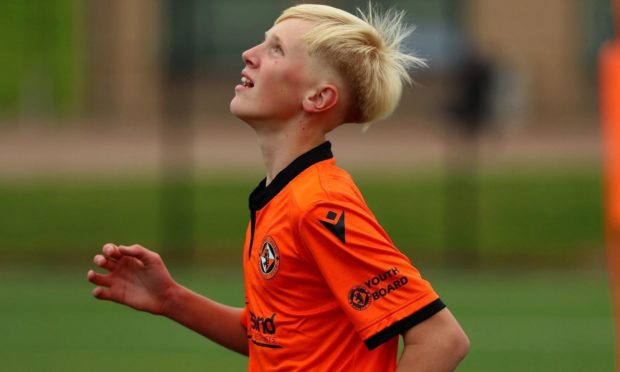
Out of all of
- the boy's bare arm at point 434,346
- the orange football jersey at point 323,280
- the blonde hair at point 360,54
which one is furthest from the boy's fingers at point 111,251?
the boy's bare arm at point 434,346

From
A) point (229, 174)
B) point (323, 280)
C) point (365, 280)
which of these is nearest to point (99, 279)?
point (323, 280)

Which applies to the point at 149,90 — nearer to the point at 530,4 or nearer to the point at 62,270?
the point at 530,4

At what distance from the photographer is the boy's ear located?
382 centimetres

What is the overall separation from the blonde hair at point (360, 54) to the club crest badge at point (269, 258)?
0.49 m

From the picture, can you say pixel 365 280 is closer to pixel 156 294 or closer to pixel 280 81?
pixel 280 81

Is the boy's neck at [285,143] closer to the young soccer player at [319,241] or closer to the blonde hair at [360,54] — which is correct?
the young soccer player at [319,241]

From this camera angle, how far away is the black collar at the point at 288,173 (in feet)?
12.3

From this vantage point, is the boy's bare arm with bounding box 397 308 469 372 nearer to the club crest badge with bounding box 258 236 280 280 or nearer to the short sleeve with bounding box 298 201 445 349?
the short sleeve with bounding box 298 201 445 349

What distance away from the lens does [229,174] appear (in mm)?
22828

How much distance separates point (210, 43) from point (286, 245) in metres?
30.1

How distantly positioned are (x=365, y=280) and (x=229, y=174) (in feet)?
63.5

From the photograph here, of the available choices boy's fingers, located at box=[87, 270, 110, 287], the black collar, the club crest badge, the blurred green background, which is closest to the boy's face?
the black collar

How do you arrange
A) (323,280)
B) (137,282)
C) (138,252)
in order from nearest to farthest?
1. (323,280)
2. (138,252)
3. (137,282)

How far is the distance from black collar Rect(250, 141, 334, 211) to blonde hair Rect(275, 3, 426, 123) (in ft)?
0.57
